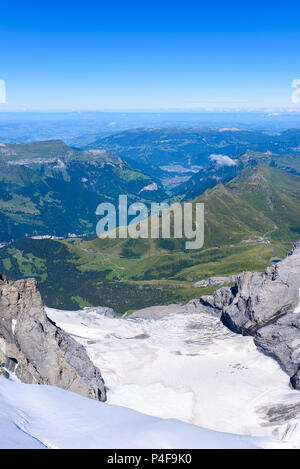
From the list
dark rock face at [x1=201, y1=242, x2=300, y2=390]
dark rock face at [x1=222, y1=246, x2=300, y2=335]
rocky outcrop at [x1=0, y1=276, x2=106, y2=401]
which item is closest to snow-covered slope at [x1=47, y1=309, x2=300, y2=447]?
dark rock face at [x1=201, y1=242, x2=300, y2=390]

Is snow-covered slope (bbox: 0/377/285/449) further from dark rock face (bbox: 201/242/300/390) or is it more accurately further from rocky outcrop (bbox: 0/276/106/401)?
dark rock face (bbox: 201/242/300/390)

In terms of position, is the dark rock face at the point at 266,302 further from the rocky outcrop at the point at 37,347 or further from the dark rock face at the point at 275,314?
the rocky outcrop at the point at 37,347

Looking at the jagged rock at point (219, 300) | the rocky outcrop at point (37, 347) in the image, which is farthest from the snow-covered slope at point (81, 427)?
the jagged rock at point (219, 300)

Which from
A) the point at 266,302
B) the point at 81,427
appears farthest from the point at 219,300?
the point at 81,427

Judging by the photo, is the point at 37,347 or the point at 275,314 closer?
the point at 37,347

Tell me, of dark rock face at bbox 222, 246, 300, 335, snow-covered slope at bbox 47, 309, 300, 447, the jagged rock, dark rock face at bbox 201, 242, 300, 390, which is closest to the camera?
snow-covered slope at bbox 47, 309, 300, 447

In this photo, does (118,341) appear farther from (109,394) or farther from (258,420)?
(258,420)

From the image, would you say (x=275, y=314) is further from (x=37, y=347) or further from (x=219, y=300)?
(x=37, y=347)
